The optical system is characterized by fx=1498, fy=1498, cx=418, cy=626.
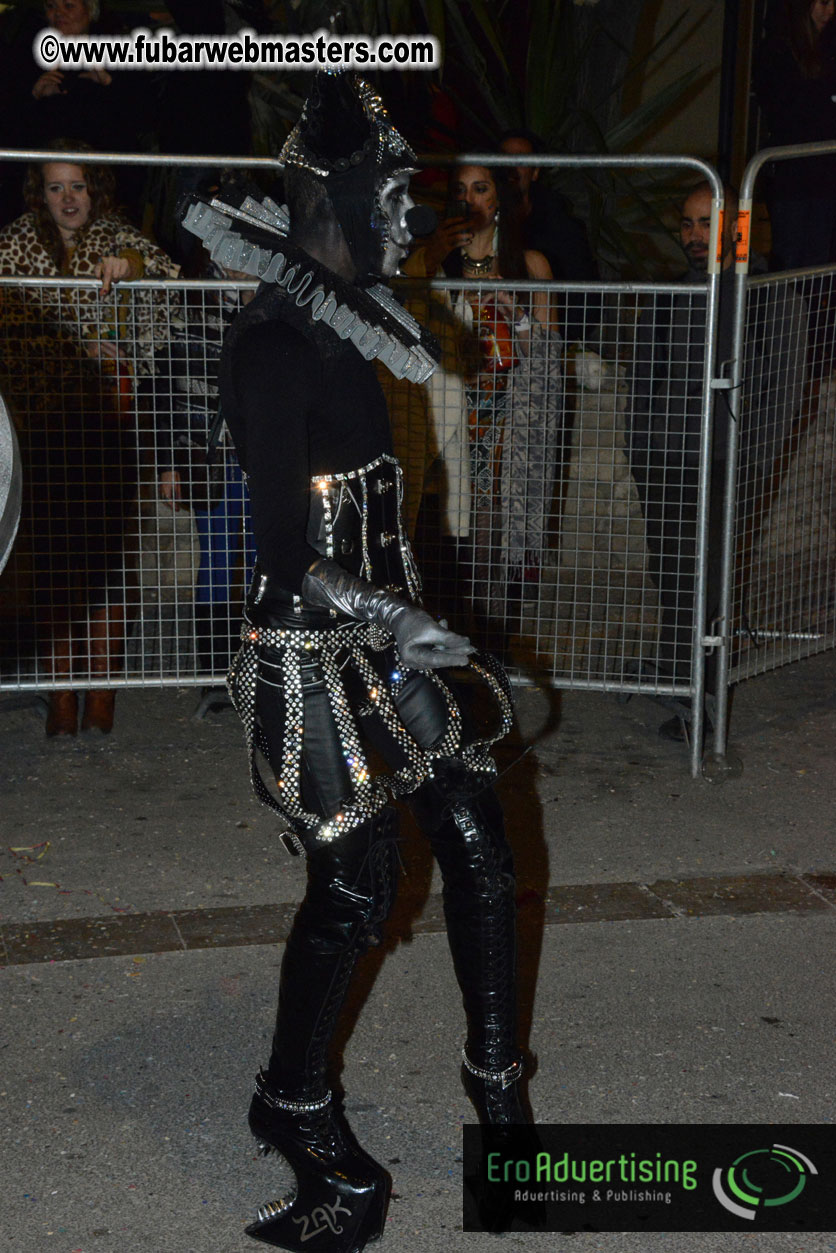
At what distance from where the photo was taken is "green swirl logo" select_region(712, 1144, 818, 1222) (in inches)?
128

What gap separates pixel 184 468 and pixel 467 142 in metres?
4.44

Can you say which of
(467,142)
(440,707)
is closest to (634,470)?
(440,707)

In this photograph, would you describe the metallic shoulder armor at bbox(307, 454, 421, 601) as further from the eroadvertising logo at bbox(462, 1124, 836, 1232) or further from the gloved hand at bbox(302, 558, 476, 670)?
the eroadvertising logo at bbox(462, 1124, 836, 1232)

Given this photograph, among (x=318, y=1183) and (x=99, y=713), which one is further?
(x=99, y=713)

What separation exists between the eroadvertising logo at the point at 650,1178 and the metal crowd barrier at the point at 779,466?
244 centimetres

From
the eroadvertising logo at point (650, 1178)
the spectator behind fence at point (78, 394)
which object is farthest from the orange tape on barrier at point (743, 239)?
the eroadvertising logo at point (650, 1178)

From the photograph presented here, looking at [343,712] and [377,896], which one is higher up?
[343,712]

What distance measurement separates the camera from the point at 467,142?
31.1ft

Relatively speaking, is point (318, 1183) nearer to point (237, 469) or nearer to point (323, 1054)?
point (323, 1054)

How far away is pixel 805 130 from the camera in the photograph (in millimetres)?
8734

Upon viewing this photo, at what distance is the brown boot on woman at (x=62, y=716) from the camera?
19.9 ft

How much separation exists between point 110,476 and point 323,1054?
323 centimetres

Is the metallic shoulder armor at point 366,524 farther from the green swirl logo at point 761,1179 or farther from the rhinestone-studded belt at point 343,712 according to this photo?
the green swirl logo at point 761,1179

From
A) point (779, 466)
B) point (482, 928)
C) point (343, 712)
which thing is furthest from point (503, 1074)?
point (779, 466)
